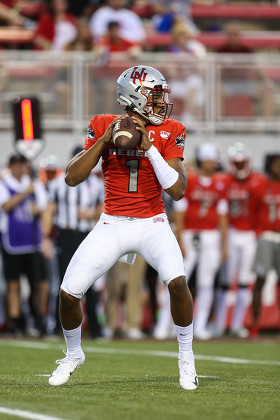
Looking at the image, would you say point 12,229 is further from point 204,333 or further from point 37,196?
point 204,333

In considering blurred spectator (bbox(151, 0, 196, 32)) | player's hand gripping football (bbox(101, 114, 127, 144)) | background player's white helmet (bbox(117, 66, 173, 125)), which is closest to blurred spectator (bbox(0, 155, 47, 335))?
blurred spectator (bbox(151, 0, 196, 32))

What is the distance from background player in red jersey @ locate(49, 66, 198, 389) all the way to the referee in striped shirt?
17.6 ft

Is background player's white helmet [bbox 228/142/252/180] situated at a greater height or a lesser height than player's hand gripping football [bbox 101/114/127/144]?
lesser

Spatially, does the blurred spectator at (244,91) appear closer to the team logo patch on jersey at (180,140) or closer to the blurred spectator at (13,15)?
the blurred spectator at (13,15)

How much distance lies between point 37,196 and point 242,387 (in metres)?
6.67

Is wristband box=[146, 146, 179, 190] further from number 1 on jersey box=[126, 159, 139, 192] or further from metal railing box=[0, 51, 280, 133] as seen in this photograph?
metal railing box=[0, 51, 280, 133]

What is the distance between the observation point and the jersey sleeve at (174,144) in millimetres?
6754

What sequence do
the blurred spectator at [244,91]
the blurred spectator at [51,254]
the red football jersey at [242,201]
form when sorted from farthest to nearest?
the blurred spectator at [244,91], the blurred spectator at [51,254], the red football jersey at [242,201]

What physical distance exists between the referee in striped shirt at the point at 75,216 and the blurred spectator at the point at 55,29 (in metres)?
4.31

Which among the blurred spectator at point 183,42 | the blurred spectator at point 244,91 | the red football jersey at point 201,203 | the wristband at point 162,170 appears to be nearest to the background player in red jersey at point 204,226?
the red football jersey at point 201,203

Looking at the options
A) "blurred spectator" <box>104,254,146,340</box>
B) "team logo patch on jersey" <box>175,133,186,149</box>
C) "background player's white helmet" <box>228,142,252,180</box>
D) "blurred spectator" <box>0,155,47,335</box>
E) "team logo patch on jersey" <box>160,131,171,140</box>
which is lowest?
"blurred spectator" <box>104,254,146,340</box>

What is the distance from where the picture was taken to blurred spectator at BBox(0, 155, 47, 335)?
1277cm

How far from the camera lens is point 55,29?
1658 centimetres

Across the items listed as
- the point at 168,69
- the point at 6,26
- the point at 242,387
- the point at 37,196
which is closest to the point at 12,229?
the point at 37,196
